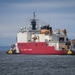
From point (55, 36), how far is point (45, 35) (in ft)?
7.31

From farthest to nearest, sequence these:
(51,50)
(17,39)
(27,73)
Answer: (17,39)
(51,50)
(27,73)

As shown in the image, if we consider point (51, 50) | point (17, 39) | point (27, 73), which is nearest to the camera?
point (27, 73)

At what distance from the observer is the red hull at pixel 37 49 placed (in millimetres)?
101188

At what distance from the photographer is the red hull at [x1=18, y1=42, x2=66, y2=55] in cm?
10119

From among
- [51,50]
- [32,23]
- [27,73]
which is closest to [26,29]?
[32,23]

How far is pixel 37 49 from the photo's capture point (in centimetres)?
10344

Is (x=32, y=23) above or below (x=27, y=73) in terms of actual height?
above

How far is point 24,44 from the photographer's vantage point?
106625 mm

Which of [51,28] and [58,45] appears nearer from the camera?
[58,45]

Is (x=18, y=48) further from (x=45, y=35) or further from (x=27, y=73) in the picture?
(x=27, y=73)

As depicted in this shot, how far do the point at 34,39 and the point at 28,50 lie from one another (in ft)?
9.16

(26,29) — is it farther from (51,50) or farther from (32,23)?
(51,50)

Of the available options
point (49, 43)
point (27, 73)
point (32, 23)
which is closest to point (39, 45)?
point (49, 43)

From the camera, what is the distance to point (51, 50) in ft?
332
